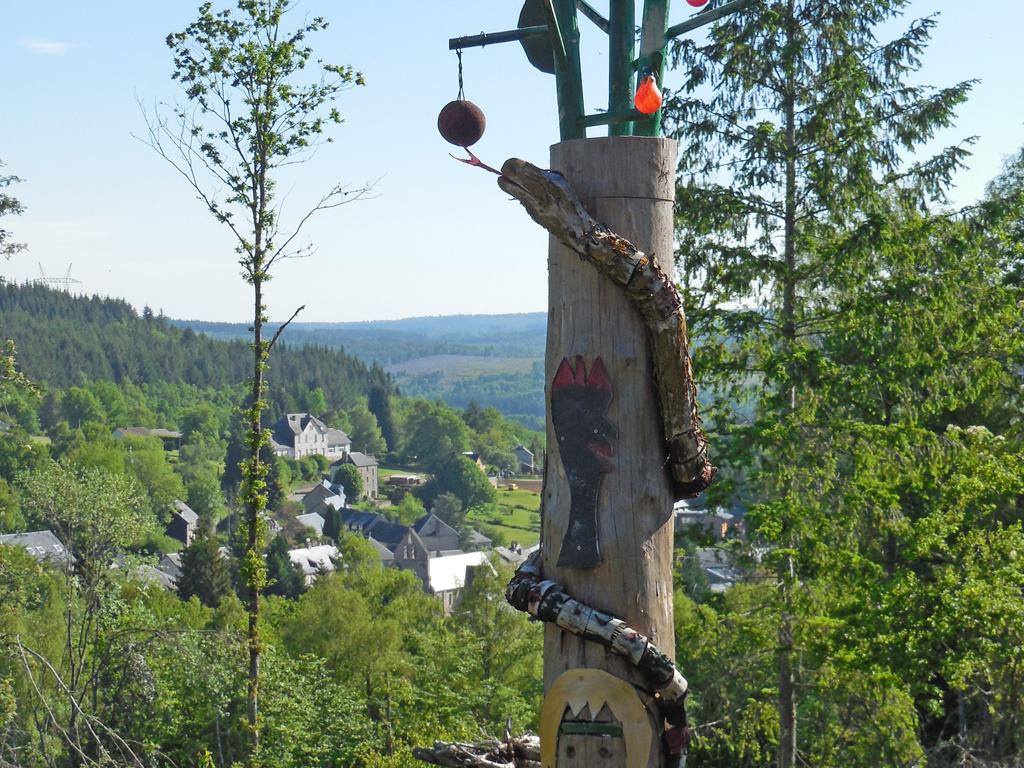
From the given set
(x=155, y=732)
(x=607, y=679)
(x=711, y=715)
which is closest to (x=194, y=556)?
(x=155, y=732)

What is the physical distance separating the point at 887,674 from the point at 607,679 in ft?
25.8

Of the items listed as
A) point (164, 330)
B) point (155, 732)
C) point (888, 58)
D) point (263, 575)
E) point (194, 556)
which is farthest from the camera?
point (164, 330)

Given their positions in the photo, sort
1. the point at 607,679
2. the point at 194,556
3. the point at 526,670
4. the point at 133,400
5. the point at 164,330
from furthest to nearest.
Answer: the point at 164,330
the point at 133,400
the point at 194,556
the point at 526,670
the point at 607,679

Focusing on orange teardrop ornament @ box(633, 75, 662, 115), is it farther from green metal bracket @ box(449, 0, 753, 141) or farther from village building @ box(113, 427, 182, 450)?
village building @ box(113, 427, 182, 450)

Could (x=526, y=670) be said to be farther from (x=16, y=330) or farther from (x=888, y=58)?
(x=16, y=330)

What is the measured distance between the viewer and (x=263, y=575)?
1160 centimetres

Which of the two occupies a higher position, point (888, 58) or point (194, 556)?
point (888, 58)

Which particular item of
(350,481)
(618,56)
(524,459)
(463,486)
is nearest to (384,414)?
(524,459)

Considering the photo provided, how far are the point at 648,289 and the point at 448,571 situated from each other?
7285cm

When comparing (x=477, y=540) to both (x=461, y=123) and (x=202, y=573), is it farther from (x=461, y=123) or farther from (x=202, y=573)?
(x=461, y=123)

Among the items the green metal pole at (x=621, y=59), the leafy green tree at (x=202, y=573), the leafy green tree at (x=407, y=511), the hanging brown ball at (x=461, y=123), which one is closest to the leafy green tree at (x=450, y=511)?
the leafy green tree at (x=407, y=511)

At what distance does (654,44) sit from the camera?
3900 millimetres

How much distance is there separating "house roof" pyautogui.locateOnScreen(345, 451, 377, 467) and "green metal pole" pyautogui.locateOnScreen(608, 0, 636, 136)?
12434 centimetres

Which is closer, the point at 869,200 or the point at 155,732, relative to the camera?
the point at 869,200
